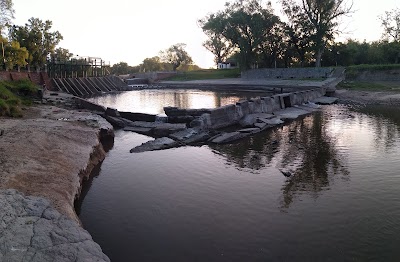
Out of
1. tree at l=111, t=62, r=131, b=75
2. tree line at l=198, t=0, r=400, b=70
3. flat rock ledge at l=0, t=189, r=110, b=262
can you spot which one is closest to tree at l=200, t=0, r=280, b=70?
tree line at l=198, t=0, r=400, b=70

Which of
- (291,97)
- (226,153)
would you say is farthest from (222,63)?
(226,153)

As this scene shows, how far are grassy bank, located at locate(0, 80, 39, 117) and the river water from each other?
6837 millimetres

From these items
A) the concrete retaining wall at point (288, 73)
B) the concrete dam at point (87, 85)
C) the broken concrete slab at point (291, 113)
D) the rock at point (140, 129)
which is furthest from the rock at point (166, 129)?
the concrete retaining wall at point (288, 73)

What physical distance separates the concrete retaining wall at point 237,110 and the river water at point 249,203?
18.9ft

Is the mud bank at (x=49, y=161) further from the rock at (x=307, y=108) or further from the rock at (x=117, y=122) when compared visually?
the rock at (x=307, y=108)

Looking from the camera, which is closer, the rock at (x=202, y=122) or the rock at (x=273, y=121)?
the rock at (x=202, y=122)

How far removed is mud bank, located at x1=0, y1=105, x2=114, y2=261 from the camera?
324 inches

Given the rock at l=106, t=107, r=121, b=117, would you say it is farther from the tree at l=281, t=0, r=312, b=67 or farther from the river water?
the tree at l=281, t=0, r=312, b=67

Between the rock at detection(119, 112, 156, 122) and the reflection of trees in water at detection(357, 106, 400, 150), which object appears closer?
the reflection of trees in water at detection(357, 106, 400, 150)

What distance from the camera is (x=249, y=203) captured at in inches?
415

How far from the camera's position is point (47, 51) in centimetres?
5334

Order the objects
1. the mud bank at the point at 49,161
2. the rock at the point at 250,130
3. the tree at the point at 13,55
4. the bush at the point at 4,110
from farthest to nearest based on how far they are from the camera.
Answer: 1. the tree at the point at 13,55
2. the rock at the point at 250,130
3. the bush at the point at 4,110
4. the mud bank at the point at 49,161

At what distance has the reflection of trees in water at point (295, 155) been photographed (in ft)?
40.4

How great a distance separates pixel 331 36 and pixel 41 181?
2303 inches
